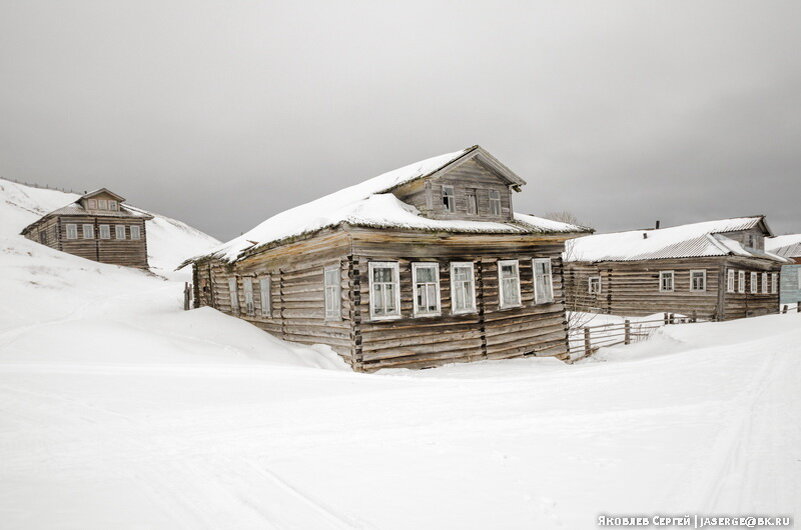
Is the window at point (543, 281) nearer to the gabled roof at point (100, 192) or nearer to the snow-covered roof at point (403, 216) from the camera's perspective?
the snow-covered roof at point (403, 216)

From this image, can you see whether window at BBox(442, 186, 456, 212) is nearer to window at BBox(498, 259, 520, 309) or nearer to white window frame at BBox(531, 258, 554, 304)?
window at BBox(498, 259, 520, 309)

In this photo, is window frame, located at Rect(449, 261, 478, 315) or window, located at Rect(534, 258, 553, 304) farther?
window, located at Rect(534, 258, 553, 304)

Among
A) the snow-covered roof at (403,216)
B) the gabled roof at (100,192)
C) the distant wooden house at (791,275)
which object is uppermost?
the gabled roof at (100,192)

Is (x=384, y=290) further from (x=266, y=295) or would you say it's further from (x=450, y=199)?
(x=266, y=295)

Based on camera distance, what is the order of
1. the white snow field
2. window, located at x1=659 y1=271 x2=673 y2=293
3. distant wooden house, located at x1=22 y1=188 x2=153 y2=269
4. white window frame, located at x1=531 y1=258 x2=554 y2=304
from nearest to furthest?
the white snow field → white window frame, located at x1=531 y1=258 x2=554 y2=304 → window, located at x1=659 y1=271 x2=673 y2=293 → distant wooden house, located at x1=22 y1=188 x2=153 y2=269

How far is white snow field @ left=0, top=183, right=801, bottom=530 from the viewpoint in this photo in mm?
3691

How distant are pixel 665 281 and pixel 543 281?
1509cm

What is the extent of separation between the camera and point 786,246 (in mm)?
44625

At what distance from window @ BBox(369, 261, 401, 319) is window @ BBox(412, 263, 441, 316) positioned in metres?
0.61

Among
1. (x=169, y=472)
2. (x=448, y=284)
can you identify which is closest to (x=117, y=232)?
(x=448, y=284)

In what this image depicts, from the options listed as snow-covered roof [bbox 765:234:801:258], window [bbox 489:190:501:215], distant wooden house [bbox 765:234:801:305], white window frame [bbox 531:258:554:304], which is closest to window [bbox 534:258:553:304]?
white window frame [bbox 531:258:554:304]

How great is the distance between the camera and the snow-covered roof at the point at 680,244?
25.1 metres

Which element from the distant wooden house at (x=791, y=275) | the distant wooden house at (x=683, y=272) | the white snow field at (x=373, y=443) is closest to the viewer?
Result: the white snow field at (x=373, y=443)

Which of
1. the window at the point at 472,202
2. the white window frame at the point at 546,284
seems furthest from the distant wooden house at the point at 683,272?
the window at the point at 472,202
